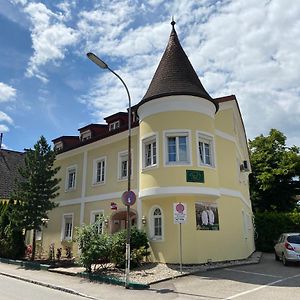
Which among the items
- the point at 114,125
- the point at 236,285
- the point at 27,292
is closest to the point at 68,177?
the point at 114,125

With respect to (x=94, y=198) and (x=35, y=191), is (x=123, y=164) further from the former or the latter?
(x=35, y=191)

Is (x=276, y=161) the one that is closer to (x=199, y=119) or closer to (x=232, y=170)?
(x=232, y=170)

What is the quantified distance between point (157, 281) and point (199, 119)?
8.12 metres

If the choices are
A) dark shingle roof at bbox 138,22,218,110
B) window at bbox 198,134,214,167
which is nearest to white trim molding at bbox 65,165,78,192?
dark shingle roof at bbox 138,22,218,110

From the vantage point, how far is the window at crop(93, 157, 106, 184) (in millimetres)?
21297

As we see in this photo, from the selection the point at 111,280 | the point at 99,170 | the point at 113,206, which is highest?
the point at 99,170

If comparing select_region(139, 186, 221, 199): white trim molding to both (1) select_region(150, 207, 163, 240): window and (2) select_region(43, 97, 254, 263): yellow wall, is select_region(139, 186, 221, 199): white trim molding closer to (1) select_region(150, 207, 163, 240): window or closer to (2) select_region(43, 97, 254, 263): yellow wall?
(2) select_region(43, 97, 254, 263): yellow wall

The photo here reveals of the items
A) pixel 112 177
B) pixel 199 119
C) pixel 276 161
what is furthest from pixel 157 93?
pixel 276 161

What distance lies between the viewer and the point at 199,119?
1686 centimetres

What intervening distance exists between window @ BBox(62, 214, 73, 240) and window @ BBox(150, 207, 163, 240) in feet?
26.8

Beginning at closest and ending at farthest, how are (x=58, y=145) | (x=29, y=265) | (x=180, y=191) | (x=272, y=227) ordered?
(x=180, y=191), (x=29, y=265), (x=58, y=145), (x=272, y=227)

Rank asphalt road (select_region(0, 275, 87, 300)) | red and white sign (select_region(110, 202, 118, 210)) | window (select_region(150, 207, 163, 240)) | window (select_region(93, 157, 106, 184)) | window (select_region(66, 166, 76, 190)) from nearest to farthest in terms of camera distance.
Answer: asphalt road (select_region(0, 275, 87, 300)) → window (select_region(150, 207, 163, 240)) → red and white sign (select_region(110, 202, 118, 210)) → window (select_region(93, 157, 106, 184)) → window (select_region(66, 166, 76, 190))

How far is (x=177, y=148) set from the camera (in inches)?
646

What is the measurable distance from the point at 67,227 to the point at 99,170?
16.1 feet
